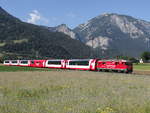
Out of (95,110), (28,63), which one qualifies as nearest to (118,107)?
(95,110)

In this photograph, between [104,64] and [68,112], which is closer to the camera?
[68,112]

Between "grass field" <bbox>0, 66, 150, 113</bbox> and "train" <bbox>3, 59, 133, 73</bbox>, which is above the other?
"train" <bbox>3, 59, 133, 73</bbox>

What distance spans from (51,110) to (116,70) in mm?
49794

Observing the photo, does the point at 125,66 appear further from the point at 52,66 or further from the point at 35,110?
the point at 35,110

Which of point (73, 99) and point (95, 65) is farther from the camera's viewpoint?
point (95, 65)

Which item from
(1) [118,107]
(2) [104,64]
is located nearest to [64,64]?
(2) [104,64]

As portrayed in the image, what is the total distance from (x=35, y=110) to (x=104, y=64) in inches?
2066

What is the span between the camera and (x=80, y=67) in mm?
68125

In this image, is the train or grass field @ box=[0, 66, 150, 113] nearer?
grass field @ box=[0, 66, 150, 113]

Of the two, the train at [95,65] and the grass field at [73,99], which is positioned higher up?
the train at [95,65]

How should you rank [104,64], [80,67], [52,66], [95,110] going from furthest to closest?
[52,66] < [80,67] < [104,64] < [95,110]

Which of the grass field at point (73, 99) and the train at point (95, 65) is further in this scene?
the train at point (95, 65)

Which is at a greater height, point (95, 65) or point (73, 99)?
point (95, 65)

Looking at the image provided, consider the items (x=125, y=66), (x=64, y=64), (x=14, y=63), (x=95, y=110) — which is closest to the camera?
(x=95, y=110)
